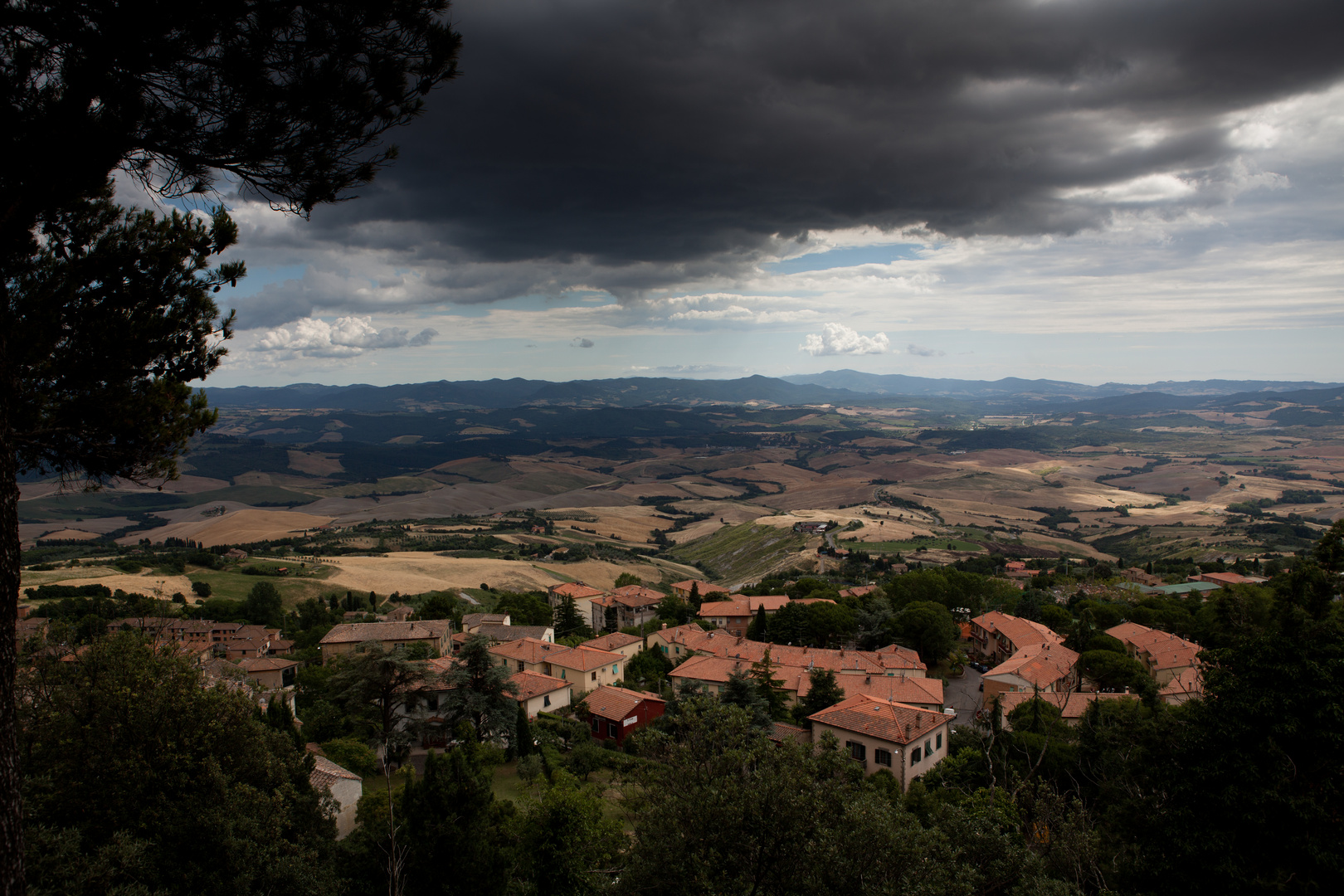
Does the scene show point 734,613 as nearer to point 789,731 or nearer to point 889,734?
point 789,731

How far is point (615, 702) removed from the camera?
40719 mm

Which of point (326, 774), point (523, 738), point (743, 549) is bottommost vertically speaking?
point (743, 549)

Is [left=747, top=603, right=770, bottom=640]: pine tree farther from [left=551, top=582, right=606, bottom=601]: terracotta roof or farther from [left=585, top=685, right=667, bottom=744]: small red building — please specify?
[left=551, top=582, right=606, bottom=601]: terracotta roof

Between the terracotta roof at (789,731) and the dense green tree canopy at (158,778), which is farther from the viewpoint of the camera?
the terracotta roof at (789,731)

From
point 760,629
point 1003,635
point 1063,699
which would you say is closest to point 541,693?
point 760,629

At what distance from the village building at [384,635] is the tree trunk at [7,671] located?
4668 cm

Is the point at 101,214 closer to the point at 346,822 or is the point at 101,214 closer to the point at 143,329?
the point at 143,329

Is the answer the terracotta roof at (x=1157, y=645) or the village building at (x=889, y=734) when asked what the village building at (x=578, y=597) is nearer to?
the village building at (x=889, y=734)

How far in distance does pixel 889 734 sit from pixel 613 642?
93.0 ft

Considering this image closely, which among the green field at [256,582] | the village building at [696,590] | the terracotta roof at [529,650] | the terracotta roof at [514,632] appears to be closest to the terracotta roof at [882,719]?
the terracotta roof at [529,650]

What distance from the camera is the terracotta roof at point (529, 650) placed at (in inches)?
1999

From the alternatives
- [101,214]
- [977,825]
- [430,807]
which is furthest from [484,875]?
[101,214]

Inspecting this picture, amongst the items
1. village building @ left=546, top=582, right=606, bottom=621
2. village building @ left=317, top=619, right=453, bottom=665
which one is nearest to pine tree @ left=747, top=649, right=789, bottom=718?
village building @ left=317, top=619, right=453, bottom=665

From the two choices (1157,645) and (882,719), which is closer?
(882,719)
